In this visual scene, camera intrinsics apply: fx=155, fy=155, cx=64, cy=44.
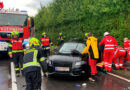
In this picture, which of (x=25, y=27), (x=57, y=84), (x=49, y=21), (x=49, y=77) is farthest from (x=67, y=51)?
(x=49, y=21)

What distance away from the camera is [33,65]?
382cm

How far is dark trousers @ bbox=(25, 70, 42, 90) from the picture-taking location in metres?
3.84

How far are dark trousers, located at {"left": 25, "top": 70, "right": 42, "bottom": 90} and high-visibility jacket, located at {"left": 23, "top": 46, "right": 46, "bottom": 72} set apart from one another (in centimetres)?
11

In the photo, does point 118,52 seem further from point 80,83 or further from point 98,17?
point 98,17

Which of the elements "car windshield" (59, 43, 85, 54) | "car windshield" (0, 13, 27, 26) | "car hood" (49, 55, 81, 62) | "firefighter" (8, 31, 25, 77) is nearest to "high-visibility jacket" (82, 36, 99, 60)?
"car hood" (49, 55, 81, 62)

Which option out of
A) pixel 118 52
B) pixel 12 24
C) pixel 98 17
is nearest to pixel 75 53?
pixel 118 52

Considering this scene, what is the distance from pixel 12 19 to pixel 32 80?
8.44 m

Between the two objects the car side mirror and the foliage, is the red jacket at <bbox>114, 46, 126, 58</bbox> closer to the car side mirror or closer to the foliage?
the car side mirror

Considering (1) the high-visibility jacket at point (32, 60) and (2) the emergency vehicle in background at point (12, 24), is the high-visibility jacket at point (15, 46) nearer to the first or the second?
(1) the high-visibility jacket at point (32, 60)

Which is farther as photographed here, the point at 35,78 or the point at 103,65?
the point at 103,65

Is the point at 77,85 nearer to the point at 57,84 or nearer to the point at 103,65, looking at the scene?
the point at 57,84

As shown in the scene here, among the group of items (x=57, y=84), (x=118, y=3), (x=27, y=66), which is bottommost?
(x=57, y=84)

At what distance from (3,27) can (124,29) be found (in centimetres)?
816

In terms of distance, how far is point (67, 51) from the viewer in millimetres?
7199
